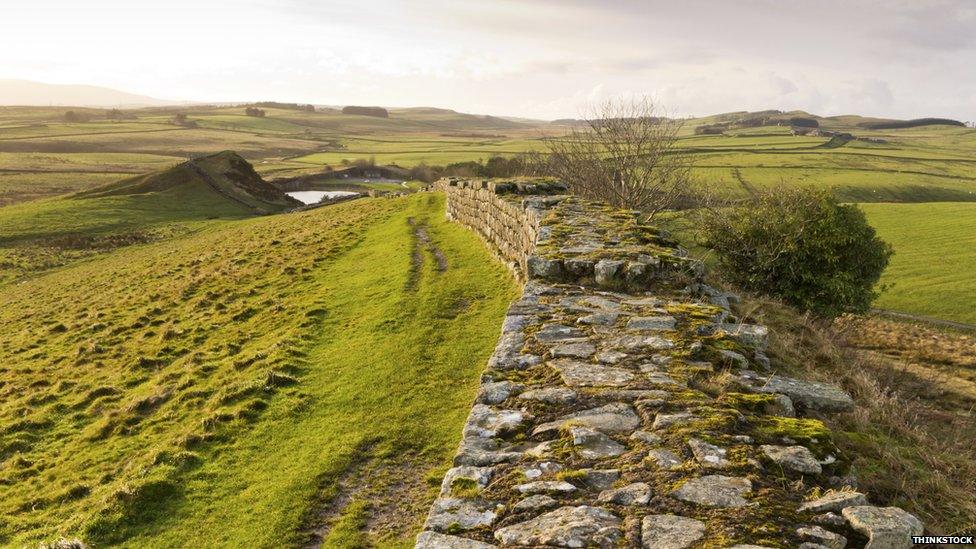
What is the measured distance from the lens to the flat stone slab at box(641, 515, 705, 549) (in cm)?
414

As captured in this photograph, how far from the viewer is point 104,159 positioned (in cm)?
10938

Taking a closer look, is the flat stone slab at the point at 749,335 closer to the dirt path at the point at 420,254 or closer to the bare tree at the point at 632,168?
the dirt path at the point at 420,254

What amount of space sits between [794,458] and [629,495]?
5.19 ft

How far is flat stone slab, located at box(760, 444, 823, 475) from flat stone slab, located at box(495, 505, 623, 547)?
5.51ft

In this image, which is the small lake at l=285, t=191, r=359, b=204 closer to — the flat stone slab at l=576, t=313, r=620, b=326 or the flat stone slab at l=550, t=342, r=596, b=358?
the flat stone slab at l=576, t=313, r=620, b=326

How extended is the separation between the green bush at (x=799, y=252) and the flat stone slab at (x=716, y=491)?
23021mm

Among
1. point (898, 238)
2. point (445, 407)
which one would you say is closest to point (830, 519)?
point (445, 407)

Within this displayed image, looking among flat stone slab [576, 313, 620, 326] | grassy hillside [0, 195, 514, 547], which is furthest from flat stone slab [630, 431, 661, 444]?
grassy hillside [0, 195, 514, 547]

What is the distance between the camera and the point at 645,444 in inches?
215

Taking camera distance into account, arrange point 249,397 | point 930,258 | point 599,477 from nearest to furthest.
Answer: point 599,477
point 249,397
point 930,258

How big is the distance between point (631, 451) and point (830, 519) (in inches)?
62.9

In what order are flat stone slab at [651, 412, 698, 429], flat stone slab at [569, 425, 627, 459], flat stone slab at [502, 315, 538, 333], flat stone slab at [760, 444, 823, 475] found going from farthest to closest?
flat stone slab at [502, 315, 538, 333]
flat stone slab at [651, 412, 698, 429]
flat stone slab at [569, 425, 627, 459]
flat stone slab at [760, 444, 823, 475]

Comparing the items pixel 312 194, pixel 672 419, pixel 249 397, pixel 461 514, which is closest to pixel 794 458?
pixel 672 419

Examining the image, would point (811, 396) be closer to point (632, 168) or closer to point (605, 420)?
point (605, 420)
